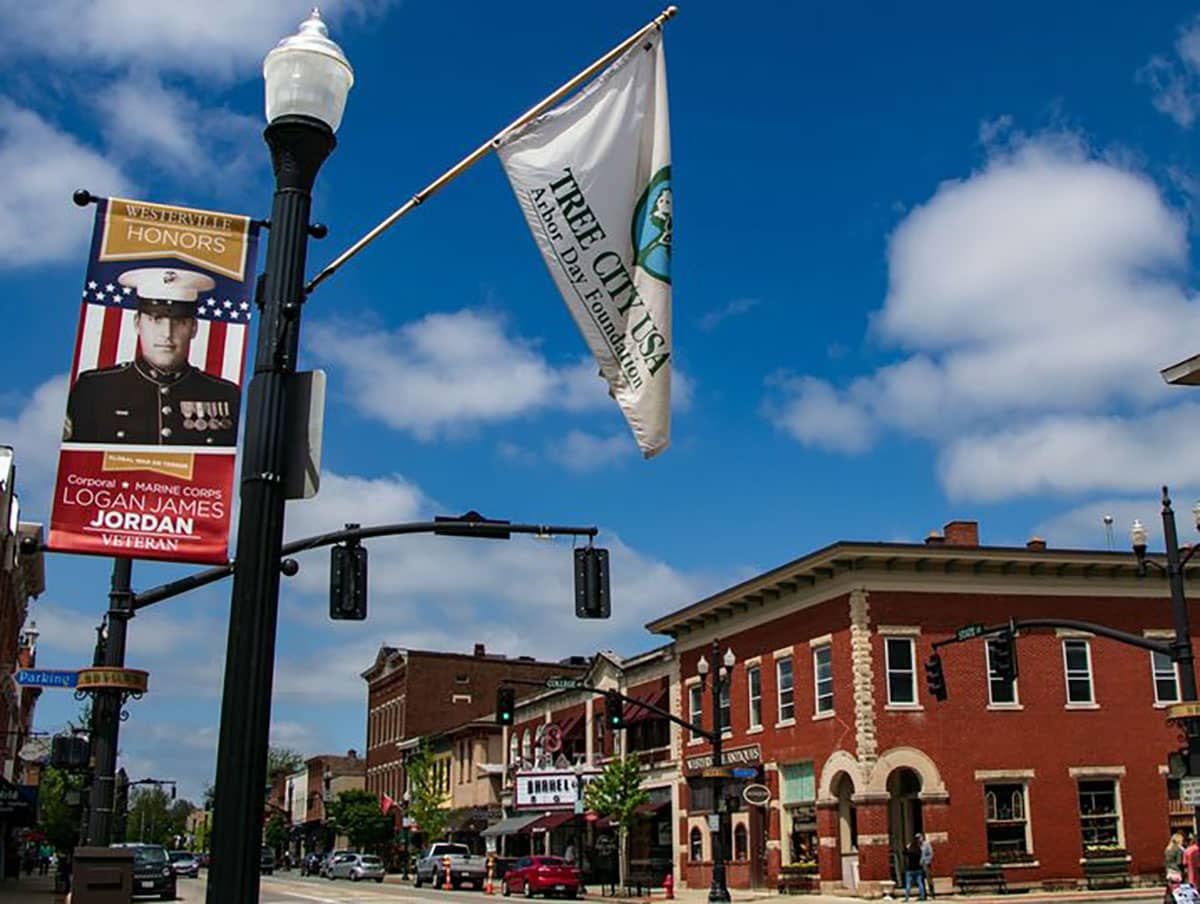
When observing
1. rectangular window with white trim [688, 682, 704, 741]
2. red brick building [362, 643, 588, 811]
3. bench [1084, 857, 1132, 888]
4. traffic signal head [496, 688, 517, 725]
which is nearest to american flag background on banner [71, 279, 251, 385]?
traffic signal head [496, 688, 517, 725]

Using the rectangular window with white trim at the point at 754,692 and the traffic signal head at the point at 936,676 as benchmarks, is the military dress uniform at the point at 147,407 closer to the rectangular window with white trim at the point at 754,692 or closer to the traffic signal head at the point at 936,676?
the traffic signal head at the point at 936,676

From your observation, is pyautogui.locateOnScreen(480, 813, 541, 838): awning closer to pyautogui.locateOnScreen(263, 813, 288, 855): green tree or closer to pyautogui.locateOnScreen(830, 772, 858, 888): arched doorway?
pyautogui.locateOnScreen(830, 772, 858, 888): arched doorway

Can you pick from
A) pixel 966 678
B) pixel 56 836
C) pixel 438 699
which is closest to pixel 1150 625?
pixel 966 678

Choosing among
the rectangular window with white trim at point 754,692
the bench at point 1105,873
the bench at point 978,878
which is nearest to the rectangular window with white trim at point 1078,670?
the bench at point 1105,873

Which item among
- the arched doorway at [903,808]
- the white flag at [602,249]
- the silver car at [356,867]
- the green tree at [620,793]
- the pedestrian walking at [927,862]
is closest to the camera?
the white flag at [602,249]

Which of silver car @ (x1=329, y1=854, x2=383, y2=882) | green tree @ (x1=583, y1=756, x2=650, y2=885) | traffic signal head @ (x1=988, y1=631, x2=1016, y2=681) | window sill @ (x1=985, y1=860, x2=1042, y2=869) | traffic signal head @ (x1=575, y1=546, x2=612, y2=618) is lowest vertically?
silver car @ (x1=329, y1=854, x2=383, y2=882)

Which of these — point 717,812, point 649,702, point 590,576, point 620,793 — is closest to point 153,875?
point 620,793

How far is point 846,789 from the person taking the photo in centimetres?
3988

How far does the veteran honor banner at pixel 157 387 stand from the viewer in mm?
7586

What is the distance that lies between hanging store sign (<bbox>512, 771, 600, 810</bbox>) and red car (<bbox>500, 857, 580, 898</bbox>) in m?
9.37

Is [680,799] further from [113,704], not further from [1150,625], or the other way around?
[113,704]

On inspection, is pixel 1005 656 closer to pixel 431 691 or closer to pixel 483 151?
pixel 483 151

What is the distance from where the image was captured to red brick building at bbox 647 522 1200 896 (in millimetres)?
38344

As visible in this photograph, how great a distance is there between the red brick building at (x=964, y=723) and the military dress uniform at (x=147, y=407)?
32748 millimetres
